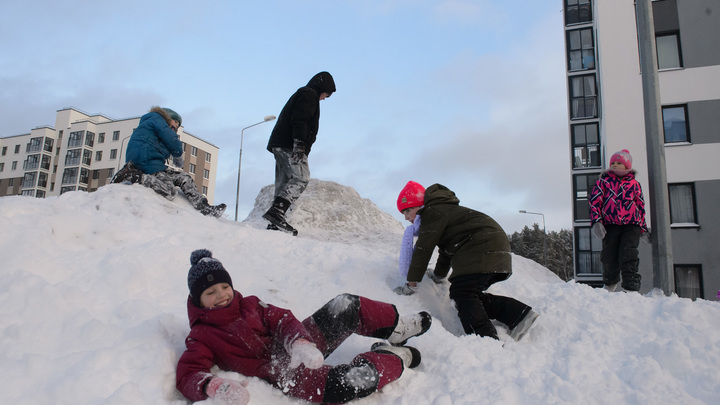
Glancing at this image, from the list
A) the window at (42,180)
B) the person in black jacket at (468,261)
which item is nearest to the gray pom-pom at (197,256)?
the person in black jacket at (468,261)

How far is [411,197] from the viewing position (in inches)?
184

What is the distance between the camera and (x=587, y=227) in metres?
24.7

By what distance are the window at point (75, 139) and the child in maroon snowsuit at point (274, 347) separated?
221 ft

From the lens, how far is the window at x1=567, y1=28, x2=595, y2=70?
26984mm

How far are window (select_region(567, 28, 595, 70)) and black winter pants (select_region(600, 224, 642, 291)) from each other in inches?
979

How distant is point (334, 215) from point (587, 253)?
1984 cm

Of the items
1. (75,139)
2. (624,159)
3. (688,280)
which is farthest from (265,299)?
(75,139)

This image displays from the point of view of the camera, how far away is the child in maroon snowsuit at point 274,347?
2.56 meters

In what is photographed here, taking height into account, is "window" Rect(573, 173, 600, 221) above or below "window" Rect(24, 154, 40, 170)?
below

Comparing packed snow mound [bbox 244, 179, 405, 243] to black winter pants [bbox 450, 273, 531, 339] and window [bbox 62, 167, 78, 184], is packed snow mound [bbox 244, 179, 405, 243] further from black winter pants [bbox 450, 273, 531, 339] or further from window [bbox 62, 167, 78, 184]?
window [bbox 62, 167, 78, 184]

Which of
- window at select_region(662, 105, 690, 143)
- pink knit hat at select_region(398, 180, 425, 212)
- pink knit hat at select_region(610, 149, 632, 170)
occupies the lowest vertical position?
pink knit hat at select_region(398, 180, 425, 212)

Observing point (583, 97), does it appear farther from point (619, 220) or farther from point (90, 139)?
point (90, 139)

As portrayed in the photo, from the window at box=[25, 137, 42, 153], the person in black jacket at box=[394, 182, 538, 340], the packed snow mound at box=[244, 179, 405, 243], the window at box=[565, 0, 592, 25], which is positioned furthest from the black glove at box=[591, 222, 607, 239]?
the window at box=[25, 137, 42, 153]

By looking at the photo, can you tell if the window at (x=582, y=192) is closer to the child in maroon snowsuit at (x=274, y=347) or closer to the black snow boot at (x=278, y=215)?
the black snow boot at (x=278, y=215)
